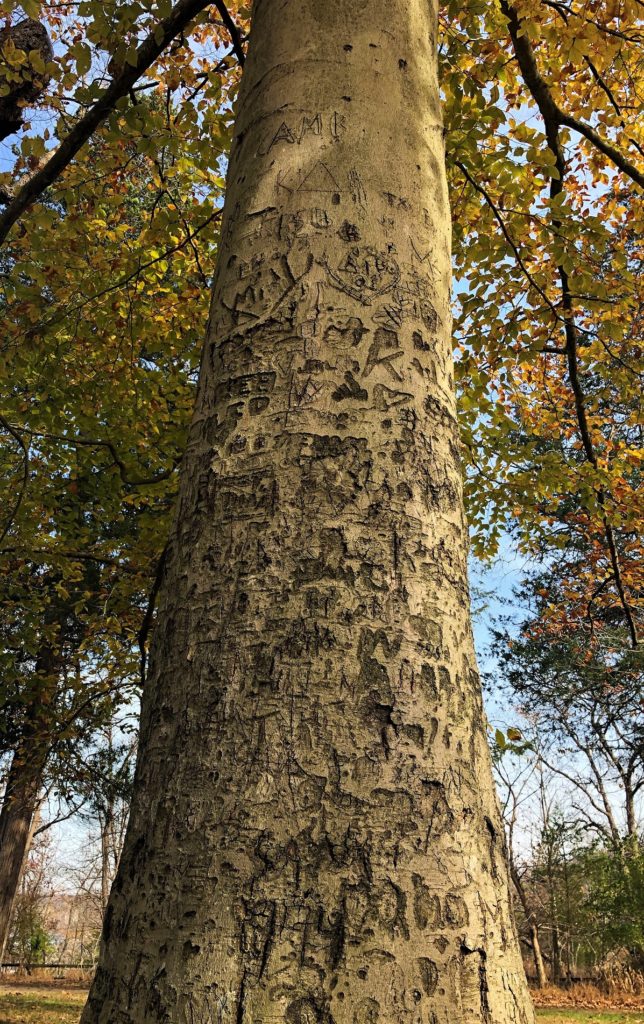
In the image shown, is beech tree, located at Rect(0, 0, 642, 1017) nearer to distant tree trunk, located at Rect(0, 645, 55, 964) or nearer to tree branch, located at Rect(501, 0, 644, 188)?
tree branch, located at Rect(501, 0, 644, 188)

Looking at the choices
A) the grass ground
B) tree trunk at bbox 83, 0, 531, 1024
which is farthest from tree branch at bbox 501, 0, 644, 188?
the grass ground

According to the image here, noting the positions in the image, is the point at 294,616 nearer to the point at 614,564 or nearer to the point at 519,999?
the point at 519,999

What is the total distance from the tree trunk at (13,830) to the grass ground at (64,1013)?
44.6 inches

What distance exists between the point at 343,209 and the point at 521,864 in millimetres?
20574

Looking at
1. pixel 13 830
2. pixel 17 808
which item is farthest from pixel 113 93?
pixel 13 830

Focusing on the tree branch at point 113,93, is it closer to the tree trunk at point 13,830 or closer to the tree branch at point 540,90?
the tree branch at point 540,90

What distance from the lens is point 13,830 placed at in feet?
41.5

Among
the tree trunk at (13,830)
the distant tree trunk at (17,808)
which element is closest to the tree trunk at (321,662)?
the distant tree trunk at (17,808)

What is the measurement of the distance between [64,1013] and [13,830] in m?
3.26

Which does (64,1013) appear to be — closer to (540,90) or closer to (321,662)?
(321,662)

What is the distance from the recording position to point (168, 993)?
2.91ft

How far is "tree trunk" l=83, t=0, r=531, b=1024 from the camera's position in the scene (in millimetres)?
884

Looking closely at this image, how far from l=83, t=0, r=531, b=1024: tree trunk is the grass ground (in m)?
9.70

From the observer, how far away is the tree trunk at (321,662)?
0.88m
